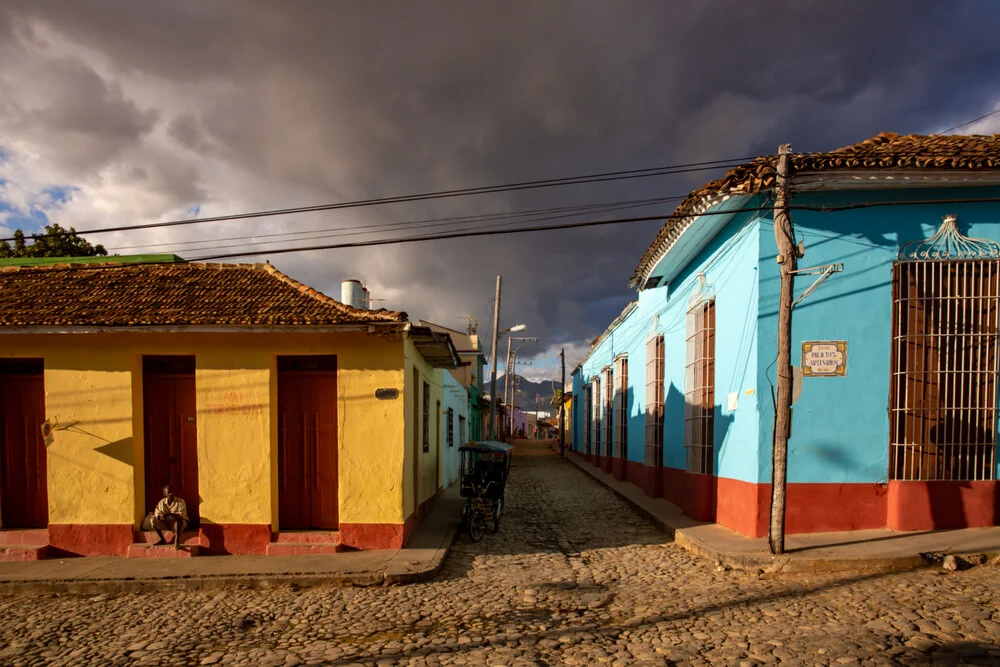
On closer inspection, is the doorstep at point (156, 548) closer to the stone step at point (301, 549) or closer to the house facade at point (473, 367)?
the stone step at point (301, 549)

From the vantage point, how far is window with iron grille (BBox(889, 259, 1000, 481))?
808cm

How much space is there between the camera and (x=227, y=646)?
5.25 metres

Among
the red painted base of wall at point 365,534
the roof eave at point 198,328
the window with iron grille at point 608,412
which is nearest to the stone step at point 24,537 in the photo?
the roof eave at point 198,328

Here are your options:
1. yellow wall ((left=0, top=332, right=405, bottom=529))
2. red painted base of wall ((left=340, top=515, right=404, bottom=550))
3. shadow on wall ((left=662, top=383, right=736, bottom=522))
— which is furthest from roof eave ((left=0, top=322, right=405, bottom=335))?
shadow on wall ((left=662, top=383, right=736, bottom=522))

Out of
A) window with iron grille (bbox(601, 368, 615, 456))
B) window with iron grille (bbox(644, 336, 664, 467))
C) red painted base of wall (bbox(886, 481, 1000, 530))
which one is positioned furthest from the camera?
window with iron grille (bbox(601, 368, 615, 456))

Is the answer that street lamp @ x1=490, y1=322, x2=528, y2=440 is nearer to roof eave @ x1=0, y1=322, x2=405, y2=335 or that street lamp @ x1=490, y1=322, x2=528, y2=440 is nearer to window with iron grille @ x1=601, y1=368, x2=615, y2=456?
window with iron grille @ x1=601, y1=368, x2=615, y2=456

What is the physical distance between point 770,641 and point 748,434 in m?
3.88

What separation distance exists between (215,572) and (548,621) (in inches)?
147

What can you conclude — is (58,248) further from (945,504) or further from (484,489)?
(945,504)

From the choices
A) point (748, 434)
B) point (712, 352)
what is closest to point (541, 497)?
point (712, 352)

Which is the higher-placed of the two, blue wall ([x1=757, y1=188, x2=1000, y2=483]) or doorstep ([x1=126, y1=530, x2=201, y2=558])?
blue wall ([x1=757, y1=188, x2=1000, y2=483])

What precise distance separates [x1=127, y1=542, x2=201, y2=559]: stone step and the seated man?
0.07 metres

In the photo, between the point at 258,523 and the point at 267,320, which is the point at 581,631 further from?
the point at 267,320

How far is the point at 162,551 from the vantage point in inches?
317
